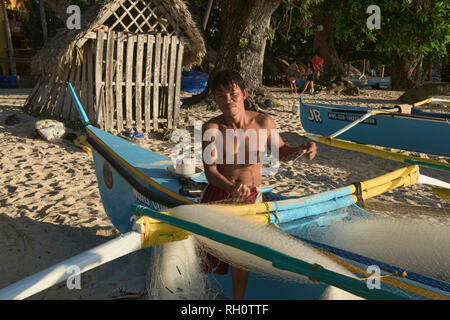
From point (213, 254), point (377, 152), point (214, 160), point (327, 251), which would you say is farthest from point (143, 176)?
point (377, 152)

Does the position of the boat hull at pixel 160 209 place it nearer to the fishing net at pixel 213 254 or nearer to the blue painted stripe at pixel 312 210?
the fishing net at pixel 213 254

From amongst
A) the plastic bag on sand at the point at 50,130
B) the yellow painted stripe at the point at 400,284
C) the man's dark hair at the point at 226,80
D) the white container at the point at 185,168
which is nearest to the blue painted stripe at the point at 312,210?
the yellow painted stripe at the point at 400,284

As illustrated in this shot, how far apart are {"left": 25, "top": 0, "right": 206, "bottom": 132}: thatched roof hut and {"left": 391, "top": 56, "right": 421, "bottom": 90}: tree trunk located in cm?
1708

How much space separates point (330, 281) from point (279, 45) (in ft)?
72.0

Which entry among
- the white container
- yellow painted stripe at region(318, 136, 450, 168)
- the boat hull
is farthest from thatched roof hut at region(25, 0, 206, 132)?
the white container

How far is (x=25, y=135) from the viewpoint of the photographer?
7.83m

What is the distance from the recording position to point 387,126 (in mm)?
6738

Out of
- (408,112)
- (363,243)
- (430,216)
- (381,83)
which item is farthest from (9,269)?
(381,83)

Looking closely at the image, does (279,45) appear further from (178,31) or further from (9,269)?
(9,269)

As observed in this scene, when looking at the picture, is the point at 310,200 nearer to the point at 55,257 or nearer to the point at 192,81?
the point at 55,257

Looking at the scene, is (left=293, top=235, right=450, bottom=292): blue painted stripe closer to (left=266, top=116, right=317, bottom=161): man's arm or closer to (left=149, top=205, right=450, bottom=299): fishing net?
(left=149, top=205, right=450, bottom=299): fishing net

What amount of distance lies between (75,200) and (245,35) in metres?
7.21

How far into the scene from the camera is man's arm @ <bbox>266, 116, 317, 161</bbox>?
259 cm
